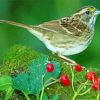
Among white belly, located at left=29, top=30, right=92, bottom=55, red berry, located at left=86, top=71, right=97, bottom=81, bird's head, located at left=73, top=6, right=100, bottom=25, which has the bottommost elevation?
white belly, located at left=29, top=30, right=92, bottom=55

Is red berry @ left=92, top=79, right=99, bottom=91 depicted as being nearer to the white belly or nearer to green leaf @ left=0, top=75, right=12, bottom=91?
green leaf @ left=0, top=75, right=12, bottom=91

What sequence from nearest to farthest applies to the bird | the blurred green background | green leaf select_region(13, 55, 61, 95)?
green leaf select_region(13, 55, 61, 95), the bird, the blurred green background

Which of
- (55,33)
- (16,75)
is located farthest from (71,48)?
(16,75)

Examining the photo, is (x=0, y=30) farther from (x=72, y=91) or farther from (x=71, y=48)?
(x=72, y=91)

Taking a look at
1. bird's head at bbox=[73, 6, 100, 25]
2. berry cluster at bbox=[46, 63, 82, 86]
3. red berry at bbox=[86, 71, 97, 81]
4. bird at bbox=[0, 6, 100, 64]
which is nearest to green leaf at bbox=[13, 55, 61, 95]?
berry cluster at bbox=[46, 63, 82, 86]

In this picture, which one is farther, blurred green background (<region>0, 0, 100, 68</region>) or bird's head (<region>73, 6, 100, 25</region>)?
blurred green background (<region>0, 0, 100, 68</region>)

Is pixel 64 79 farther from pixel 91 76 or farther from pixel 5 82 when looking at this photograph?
pixel 5 82

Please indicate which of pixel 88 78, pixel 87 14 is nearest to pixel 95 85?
pixel 88 78
